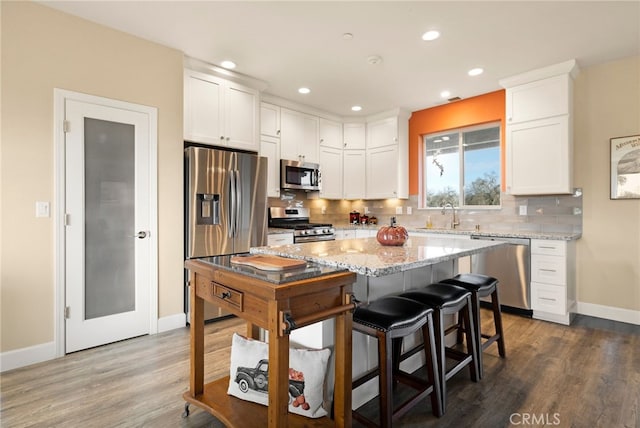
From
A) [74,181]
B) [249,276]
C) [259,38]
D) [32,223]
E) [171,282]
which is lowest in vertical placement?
[171,282]

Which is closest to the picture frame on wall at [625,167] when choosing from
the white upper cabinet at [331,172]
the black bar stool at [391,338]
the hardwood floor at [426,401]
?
the hardwood floor at [426,401]

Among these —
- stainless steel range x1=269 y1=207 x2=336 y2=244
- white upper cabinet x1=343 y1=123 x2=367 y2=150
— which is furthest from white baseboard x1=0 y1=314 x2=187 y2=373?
white upper cabinet x1=343 y1=123 x2=367 y2=150

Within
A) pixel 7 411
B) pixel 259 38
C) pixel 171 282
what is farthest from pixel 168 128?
pixel 7 411

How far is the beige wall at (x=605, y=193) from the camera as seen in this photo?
129 inches

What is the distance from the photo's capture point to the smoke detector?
10.8 ft

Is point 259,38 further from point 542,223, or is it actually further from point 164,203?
point 542,223

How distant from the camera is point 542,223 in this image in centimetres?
381

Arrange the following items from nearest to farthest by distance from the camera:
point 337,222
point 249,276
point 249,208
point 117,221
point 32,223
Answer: point 249,276
point 32,223
point 117,221
point 249,208
point 337,222

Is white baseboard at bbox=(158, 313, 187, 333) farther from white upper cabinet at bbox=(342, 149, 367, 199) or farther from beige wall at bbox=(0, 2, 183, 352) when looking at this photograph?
white upper cabinet at bbox=(342, 149, 367, 199)

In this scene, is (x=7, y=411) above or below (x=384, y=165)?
below

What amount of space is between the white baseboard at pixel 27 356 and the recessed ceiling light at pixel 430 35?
393cm

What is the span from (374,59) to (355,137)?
2.12m

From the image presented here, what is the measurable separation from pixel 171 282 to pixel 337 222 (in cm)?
308

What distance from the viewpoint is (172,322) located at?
124 inches
